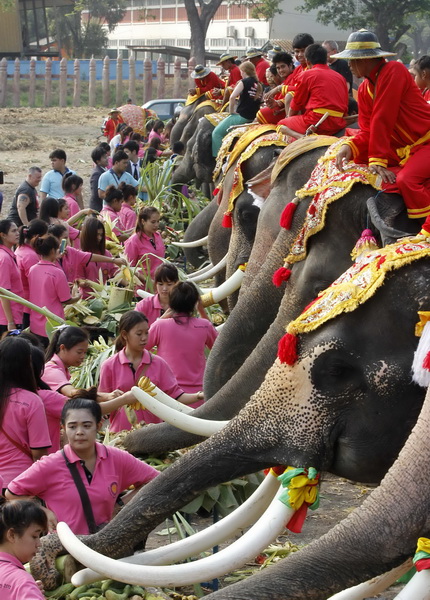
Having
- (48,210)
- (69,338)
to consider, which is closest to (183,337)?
(69,338)

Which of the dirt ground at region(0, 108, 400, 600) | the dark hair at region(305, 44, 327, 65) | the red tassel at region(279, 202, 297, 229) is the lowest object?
the dirt ground at region(0, 108, 400, 600)

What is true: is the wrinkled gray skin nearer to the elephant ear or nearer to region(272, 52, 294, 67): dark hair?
the elephant ear

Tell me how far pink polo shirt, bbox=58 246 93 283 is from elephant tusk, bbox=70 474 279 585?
16.9 ft

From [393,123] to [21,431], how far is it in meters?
2.39

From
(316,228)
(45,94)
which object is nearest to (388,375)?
(316,228)

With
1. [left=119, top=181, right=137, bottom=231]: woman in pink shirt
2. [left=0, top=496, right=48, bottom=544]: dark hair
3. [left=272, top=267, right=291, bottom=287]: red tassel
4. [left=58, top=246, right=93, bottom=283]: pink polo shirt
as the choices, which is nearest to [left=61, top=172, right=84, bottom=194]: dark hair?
[left=119, top=181, right=137, bottom=231]: woman in pink shirt

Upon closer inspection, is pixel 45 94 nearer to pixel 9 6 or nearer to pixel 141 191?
pixel 9 6

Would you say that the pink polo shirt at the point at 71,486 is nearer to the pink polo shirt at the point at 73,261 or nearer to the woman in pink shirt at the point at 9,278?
the woman in pink shirt at the point at 9,278

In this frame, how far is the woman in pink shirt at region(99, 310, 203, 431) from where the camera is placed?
20.9 ft

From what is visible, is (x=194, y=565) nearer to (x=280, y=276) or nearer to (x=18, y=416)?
(x=18, y=416)

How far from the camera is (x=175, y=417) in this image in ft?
15.6

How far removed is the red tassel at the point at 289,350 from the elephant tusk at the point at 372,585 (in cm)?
85

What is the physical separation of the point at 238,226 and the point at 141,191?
22.7ft

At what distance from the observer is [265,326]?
6676 mm
